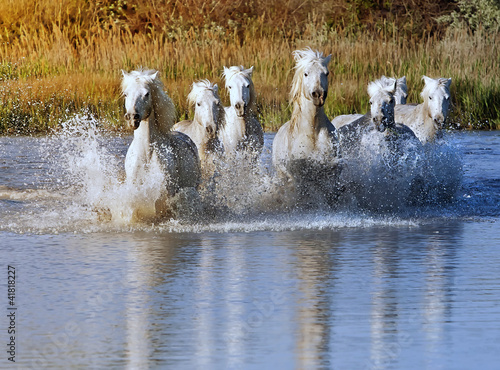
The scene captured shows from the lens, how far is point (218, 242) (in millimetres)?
8398

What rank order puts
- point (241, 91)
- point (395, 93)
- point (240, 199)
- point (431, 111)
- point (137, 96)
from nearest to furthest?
point (137, 96)
point (240, 199)
point (241, 91)
point (431, 111)
point (395, 93)

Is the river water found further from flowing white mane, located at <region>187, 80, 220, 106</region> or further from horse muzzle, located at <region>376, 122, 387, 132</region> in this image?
flowing white mane, located at <region>187, 80, 220, 106</region>

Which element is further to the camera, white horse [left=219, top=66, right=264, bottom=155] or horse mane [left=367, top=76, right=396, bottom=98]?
white horse [left=219, top=66, right=264, bottom=155]

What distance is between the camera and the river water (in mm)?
4895

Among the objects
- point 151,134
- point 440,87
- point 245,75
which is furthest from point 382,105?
point 151,134

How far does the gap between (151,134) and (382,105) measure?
2559mm

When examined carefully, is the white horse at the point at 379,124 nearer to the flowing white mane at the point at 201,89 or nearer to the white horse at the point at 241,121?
the white horse at the point at 241,121

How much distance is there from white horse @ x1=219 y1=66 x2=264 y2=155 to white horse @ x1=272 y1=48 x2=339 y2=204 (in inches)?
48.1

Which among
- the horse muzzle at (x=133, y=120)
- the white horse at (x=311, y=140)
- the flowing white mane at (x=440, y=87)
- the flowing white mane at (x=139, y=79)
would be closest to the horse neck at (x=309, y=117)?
the white horse at (x=311, y=140)

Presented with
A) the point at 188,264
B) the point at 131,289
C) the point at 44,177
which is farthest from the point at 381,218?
the point at 44,177

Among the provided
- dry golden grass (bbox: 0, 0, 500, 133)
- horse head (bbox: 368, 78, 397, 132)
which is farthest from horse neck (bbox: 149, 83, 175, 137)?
dry golden grass (bbox: 0, 0, 500, 133)

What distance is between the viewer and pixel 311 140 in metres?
10.2

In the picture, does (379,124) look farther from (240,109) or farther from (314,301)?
(314,301)

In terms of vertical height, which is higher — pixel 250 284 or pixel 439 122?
pixel 439 122
